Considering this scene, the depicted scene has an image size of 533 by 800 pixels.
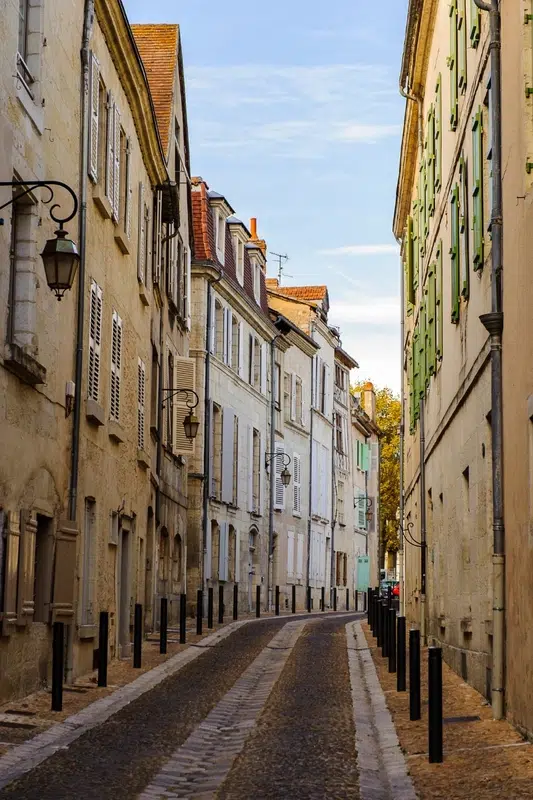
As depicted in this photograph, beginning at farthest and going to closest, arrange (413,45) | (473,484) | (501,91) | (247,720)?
(413,45) → (473,484) → (501,91) → (247,720)

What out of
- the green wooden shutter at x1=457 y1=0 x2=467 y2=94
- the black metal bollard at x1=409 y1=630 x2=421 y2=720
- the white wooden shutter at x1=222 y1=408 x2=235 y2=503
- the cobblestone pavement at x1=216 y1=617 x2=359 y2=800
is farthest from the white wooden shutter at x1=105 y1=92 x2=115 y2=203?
the white wooden shutter at x1=222 y1=408 x2=235 y2=503

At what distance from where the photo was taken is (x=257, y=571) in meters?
40.5

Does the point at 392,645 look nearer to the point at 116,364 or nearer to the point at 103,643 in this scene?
the point at 103,643

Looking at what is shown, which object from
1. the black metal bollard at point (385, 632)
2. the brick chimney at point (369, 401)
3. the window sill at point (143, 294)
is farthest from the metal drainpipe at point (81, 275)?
the brick chimney at point (369, 401)

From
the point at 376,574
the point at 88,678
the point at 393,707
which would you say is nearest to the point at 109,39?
the point at 88,678

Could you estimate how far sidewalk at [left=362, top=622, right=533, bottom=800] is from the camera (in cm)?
786

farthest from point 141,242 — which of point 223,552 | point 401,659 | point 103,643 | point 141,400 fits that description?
point 223,552

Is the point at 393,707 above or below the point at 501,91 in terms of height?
below

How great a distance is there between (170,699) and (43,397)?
3.15 m

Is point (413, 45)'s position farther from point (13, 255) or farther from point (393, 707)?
point (393, 707)

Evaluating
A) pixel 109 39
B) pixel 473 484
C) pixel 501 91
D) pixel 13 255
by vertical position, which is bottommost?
pixel 473 484

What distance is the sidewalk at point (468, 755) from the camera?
786 cm

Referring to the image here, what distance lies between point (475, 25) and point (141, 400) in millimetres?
9216

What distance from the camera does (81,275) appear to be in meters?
15.3
